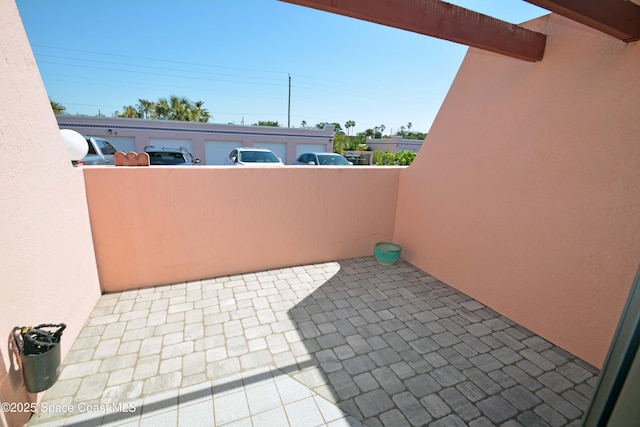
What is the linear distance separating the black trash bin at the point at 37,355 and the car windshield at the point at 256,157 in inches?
292

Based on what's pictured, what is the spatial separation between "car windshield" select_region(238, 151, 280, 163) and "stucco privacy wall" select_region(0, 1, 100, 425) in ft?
20.7

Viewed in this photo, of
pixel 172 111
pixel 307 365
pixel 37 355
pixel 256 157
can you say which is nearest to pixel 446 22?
pixel 307 365

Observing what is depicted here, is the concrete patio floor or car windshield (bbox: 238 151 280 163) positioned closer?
the concrete patio floor

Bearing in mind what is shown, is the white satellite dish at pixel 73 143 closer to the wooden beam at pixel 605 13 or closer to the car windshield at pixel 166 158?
the wooden beam at pixel 605 13

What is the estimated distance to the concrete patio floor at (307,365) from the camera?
1.97m

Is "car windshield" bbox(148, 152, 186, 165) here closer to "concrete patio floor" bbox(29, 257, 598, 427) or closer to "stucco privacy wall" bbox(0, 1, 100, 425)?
"concrete patio floor" bbox(29, 257, 598, 427)

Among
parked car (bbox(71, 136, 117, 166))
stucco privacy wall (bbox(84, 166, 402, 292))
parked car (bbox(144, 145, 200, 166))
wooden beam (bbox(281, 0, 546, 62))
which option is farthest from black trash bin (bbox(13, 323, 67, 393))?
parked car (bbox(144, 145, 200, 166))

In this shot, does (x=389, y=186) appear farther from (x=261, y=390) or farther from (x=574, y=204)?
(x=261, y=390)

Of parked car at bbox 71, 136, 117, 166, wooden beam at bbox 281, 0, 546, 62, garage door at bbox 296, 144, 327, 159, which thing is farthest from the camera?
garage door at bbox 296, 144, 327, 159

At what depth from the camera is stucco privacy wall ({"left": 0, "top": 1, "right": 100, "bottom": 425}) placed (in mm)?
1744

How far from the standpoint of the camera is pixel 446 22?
88.3 inches

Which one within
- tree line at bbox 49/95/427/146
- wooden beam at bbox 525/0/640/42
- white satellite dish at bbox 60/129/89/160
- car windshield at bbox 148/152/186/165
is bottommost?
car windshield at bbox 148/152/186/165

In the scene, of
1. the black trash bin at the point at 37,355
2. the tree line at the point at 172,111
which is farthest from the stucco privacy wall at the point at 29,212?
the tree line at the point at 172,111

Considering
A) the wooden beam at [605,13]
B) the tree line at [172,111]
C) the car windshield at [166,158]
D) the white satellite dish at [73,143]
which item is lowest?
the car windshield at [166,158]
